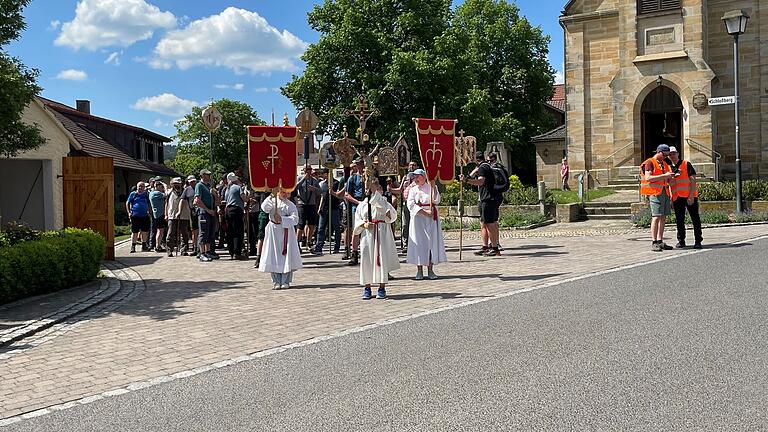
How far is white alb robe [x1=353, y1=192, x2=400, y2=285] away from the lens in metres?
9.70

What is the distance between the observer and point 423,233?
37.7 feet

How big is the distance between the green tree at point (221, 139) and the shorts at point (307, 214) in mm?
56094

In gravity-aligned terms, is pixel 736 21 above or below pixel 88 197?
above

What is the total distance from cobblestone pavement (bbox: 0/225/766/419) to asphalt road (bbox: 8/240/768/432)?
25.8 inches

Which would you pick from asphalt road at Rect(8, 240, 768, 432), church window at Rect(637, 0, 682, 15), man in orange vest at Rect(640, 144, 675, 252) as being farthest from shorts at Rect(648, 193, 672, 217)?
church window at Rect(637, 0, 682, 15)

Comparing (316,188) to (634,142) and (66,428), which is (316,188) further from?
(634,142)

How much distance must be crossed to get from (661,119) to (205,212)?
20.0m

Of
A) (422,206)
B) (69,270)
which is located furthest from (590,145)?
(69,270)

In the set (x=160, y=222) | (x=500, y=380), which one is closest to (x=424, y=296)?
(x=500, y=380)

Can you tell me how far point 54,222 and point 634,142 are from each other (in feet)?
68.3

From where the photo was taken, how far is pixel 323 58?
40.2 metres

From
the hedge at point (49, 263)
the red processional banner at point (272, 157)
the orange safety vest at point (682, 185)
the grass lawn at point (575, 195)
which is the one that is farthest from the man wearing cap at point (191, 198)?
the grass lawn at point (575, 195)

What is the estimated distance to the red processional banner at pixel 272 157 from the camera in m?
11.7

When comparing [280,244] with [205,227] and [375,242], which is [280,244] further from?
[205,227]
